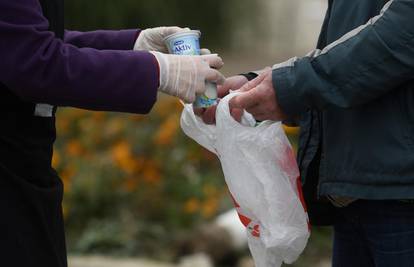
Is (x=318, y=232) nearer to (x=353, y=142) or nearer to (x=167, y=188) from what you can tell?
(x=167, y=188)

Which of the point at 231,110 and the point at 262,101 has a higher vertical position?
the point at 262,101

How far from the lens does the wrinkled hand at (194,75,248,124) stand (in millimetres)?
2748

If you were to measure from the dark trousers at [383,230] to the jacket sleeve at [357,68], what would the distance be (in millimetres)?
323

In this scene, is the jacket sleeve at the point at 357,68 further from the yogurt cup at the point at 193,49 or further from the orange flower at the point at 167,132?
the orange flower at the point at 167,132

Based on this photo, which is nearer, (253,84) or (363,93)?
(363,93)

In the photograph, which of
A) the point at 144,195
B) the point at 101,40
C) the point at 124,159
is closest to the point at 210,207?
the point at 144,195

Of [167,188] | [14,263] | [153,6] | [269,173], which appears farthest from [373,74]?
[153,6]

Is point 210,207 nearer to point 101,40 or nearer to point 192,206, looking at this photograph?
point 192,206

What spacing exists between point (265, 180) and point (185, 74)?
499mm

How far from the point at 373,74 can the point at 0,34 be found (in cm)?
98

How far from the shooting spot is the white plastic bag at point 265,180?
2.73 meters

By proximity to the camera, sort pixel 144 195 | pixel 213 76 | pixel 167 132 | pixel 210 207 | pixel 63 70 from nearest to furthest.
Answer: pixel 63 70 → pixel 213 76 → pixel 210 207 → pixel 144 195 → pixel 167 132

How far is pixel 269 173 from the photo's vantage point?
108 inches

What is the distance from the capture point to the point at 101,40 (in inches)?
112
